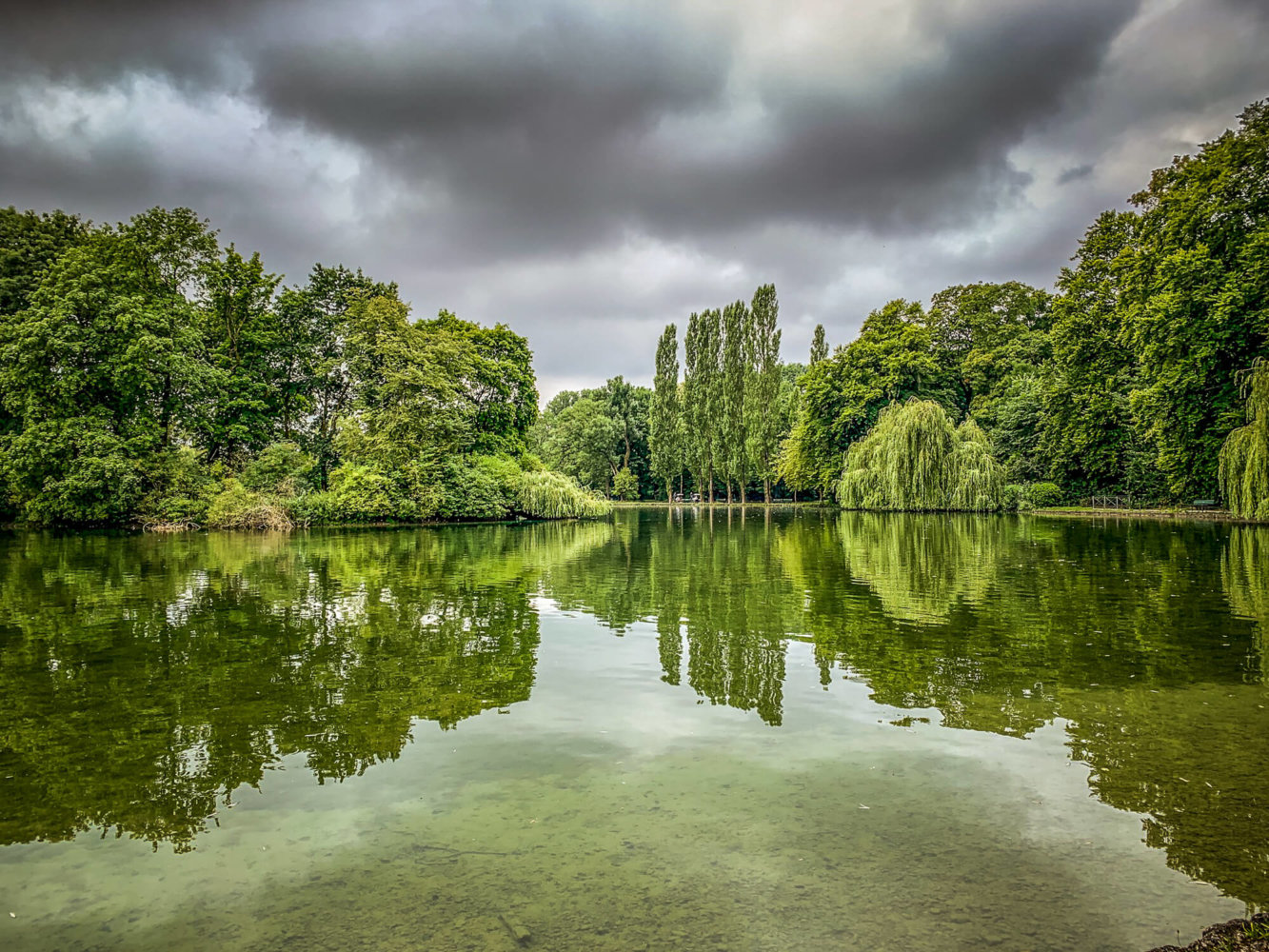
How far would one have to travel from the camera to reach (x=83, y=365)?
30031 millimetres

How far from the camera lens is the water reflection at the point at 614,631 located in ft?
14.4

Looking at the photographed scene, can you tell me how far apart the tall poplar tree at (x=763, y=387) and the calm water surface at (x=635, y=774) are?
161 ft

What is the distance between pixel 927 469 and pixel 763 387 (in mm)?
24530

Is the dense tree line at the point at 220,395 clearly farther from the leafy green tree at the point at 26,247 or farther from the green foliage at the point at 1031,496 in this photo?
the green foliage at the point at 1031,496

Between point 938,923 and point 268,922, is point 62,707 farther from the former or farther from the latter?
point 938,923

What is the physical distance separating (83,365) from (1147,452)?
151 feet

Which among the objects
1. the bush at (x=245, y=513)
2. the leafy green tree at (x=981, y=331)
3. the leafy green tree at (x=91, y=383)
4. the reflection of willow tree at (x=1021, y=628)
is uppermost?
the leafy green tree at (x=981, y=331)

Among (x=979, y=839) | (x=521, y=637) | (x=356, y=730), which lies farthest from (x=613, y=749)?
(x=521, y=637)

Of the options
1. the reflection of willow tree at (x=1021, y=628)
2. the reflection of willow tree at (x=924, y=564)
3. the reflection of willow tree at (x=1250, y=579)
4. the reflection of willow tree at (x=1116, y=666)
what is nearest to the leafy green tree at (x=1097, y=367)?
the reflection of willow tree at (x=924, y=564)

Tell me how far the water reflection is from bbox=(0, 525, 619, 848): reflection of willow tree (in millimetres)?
29

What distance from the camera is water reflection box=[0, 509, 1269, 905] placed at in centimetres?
439

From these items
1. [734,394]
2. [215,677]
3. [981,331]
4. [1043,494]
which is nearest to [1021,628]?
[215,677]

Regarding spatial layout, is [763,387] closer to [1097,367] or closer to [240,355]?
[1097,367]

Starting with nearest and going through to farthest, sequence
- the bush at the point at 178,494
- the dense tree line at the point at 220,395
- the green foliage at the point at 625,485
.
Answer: the dense tree line at the point at 220,395, the bush at the point at 178,494, the green foliage at the point at 625,485
